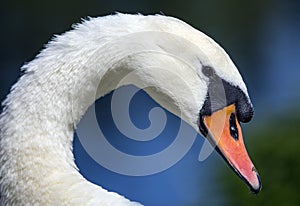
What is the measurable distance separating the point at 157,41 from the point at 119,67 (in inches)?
3.7

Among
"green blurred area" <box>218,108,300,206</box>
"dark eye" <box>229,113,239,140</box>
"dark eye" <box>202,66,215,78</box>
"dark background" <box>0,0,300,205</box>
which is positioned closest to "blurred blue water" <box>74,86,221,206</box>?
"dark background" <box>0,0,300,205</box>

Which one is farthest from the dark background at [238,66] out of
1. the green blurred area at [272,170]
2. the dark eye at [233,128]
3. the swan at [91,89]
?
the swan at [91,89]

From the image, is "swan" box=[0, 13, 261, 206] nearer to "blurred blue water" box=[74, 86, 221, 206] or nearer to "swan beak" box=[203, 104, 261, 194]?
"swan beak" box=[203, 104, 261, 194]

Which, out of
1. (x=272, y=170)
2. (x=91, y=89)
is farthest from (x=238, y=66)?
(x=91, y=89)

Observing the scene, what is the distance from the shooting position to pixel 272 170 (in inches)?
136

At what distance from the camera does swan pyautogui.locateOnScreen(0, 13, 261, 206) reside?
4.64ft

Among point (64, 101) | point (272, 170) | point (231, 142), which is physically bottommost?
point (272, 170)

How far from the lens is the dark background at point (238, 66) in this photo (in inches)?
139

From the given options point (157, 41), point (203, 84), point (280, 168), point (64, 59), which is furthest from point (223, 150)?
point (280, 168)

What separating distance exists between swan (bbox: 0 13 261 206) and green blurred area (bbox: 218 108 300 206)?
6.04 feet

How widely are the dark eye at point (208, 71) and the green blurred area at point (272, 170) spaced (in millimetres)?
1921

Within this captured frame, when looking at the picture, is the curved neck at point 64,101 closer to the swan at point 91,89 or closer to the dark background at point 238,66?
the swan at point 91,89

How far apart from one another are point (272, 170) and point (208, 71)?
2.07m

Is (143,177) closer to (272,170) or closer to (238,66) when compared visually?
(238,66)
